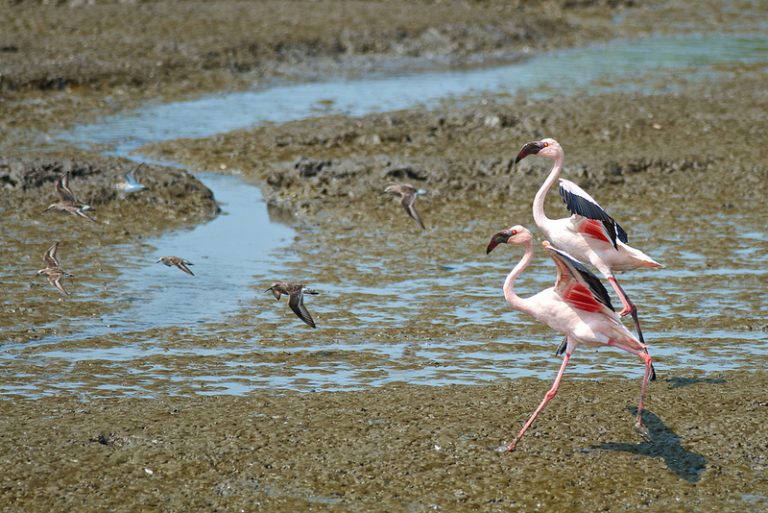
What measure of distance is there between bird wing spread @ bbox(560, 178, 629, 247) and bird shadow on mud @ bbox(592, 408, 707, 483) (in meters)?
1.42

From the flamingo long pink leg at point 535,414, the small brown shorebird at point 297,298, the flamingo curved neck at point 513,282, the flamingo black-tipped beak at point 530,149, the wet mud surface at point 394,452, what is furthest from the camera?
the flamingo black-tipped beak at point 530,149

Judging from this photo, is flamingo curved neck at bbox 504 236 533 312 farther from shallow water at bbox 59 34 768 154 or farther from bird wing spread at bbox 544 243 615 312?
shallow water at bbox 59 34 768 154

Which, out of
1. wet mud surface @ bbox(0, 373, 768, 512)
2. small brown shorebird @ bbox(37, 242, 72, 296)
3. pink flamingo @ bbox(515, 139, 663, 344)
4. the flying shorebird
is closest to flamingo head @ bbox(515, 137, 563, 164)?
pink flamingo @ bbox(515, 139, 663, 344)

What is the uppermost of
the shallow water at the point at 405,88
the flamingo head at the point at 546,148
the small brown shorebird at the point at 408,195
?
the flamingo head at the point at 546,148

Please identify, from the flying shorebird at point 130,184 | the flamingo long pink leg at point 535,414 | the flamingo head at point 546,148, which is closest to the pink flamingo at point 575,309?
the flamingo long pink leg at point 535,414

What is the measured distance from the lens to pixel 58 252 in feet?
33.0

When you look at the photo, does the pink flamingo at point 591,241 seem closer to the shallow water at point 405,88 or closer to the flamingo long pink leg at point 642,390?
the flamingo long pink leg at point 642,390

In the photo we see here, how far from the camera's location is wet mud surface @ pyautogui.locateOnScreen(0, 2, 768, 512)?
20.0 ft

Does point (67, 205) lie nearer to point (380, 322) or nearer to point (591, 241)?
point (380, 322)

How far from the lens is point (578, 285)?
6711 mm

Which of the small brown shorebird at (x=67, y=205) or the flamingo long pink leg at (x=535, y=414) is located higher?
the small brown shorebird at (x=67, y=205)

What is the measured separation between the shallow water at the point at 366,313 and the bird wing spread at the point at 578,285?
3.30 feet

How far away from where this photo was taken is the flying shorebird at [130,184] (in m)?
11.2

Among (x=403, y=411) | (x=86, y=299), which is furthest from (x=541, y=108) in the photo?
(x=403, y=411)
